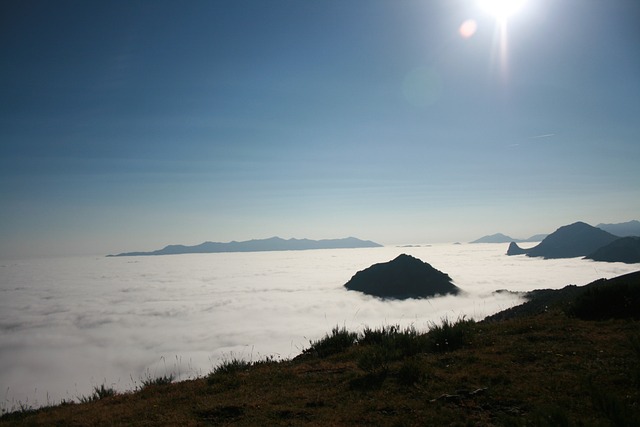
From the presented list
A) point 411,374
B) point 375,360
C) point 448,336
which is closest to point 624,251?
point 448,336

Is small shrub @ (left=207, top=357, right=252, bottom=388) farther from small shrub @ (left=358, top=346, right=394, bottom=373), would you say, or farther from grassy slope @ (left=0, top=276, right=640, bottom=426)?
small shrub @ (left=358, top=346, right=394, bottom=373)

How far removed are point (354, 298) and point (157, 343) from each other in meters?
75.4

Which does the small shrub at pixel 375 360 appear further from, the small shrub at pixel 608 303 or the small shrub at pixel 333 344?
the small shrub at pixel 608 303

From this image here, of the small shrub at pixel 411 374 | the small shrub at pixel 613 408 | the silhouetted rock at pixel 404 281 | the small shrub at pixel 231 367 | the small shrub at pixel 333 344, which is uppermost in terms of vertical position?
the small shrub at pixel 613 408

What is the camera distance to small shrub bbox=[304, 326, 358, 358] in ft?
45.4

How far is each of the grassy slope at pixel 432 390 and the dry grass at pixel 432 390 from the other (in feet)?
0.08

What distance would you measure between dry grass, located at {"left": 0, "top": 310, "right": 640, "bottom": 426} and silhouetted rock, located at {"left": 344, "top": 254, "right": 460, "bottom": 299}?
12504cm

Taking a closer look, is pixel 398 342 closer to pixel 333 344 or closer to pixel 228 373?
pixel 333 344

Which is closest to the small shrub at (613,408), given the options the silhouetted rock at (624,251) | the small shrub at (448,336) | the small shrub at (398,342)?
the small shrub at (448,336)

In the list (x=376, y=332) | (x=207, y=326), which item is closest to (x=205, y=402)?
(x=376, y=332)

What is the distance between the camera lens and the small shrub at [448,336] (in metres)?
11.8

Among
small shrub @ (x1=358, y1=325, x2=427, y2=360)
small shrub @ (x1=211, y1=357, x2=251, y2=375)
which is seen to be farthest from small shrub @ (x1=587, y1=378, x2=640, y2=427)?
small shrub @ (x1=211, y1=357, x2=251, y2=375)

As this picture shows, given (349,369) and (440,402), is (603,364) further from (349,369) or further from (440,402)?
(349,369)

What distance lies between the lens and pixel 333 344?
14.3 m
